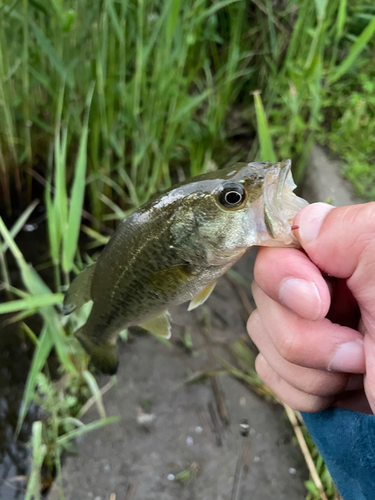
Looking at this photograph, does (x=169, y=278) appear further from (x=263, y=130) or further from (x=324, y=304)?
(x=263, y=130)

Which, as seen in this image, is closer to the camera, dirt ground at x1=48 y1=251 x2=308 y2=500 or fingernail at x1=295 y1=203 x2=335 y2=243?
fingernail at x1=295 y1=203 x2=335 y2=243

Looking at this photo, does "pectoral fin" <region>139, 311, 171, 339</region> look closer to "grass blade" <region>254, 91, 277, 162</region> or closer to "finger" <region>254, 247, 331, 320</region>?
"finger" <region>254, 247, 331, 320</region>

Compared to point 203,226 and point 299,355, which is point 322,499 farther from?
point 203,226

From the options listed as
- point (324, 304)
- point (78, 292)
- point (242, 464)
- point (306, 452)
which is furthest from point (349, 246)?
point (242, 464)

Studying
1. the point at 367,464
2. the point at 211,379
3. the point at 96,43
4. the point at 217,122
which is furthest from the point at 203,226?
the point at 217,122

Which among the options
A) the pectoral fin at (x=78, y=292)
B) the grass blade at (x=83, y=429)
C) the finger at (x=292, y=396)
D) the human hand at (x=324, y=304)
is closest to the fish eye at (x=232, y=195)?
the human hand at (x=324, y=304)

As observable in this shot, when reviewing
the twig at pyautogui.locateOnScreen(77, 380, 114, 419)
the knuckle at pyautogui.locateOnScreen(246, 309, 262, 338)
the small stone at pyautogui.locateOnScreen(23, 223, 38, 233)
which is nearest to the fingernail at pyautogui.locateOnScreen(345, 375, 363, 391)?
the knuckle at pyautogui.locateOnScreen(246, 309, 262, 338)

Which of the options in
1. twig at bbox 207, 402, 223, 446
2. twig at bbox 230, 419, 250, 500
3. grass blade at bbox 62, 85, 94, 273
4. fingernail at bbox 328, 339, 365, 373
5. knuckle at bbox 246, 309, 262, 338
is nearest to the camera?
fingernail at bbox 328, 339, 365, 373
